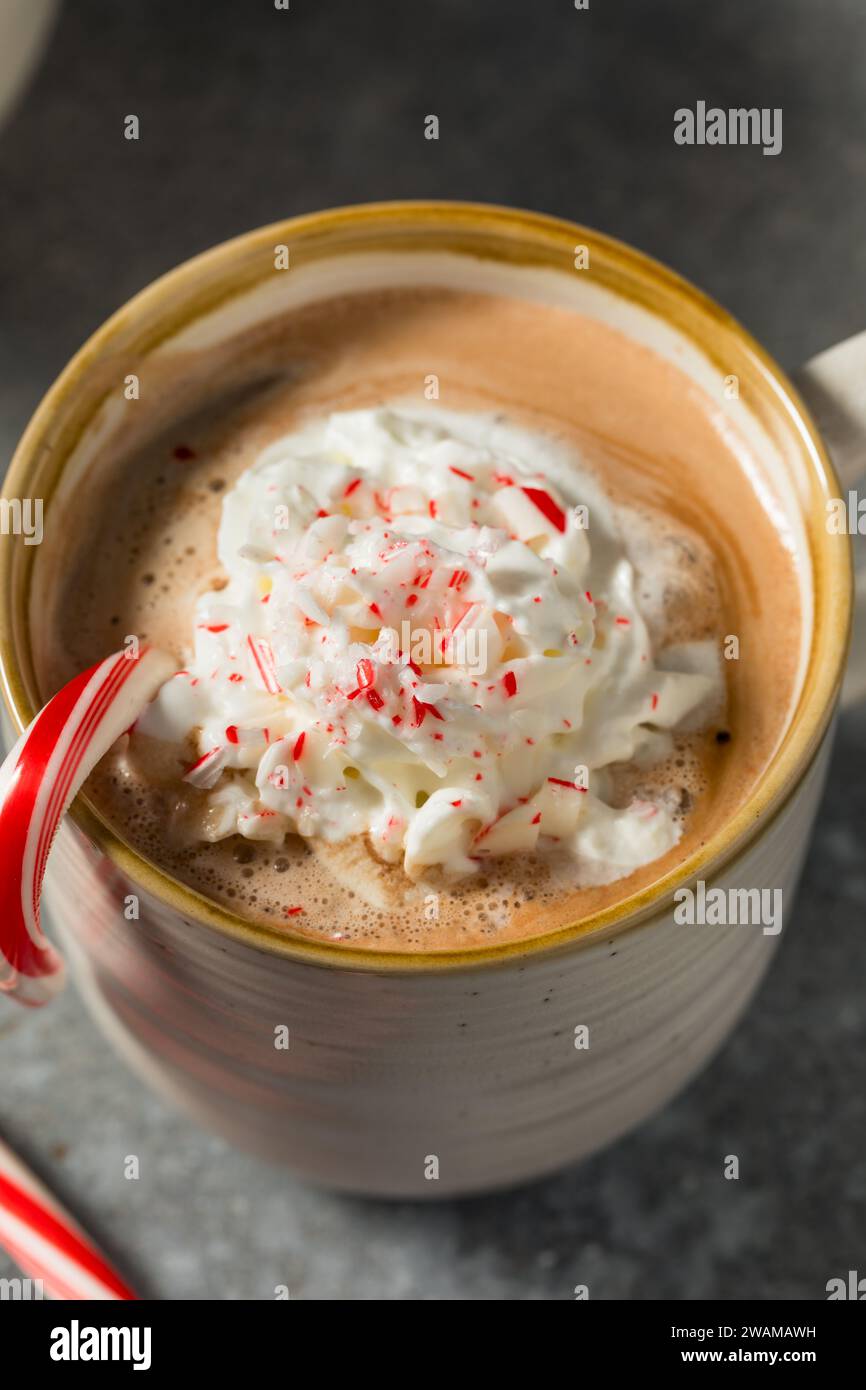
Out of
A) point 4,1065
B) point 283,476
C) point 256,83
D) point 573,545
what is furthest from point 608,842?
point 256,83

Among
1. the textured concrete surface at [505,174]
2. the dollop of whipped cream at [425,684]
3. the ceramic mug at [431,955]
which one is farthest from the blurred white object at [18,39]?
the dollop of whipped cream at [425,684]

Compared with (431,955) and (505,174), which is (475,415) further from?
(505,174)

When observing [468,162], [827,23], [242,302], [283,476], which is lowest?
[283,476]

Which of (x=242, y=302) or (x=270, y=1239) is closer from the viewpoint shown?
(x=242, y=302)

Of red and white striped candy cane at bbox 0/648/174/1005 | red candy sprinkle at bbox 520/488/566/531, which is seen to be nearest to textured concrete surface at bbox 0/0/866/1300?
red and white striped candy cane at bbox 0/648/174/1005

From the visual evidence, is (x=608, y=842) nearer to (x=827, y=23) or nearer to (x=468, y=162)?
(x=468, y=162)
